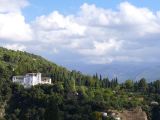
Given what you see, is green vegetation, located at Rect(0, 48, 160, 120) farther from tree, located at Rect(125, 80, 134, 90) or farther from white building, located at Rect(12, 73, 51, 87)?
white building, located at Rect(12, 73, 51, 87)

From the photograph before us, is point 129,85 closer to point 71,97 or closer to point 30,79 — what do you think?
point 71,97

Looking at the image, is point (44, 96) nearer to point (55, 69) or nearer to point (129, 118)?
point (129, 118)

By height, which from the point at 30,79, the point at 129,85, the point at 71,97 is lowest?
the point at 71,97

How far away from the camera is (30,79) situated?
12075cm

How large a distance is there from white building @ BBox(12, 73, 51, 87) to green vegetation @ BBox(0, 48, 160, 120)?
198 cm

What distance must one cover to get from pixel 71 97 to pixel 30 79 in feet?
44.0

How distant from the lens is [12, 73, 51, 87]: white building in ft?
394

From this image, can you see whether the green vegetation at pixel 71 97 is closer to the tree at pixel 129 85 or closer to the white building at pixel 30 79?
the tree at pixel 129 85

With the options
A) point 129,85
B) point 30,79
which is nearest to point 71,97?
point 30,79

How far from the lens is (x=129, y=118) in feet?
359

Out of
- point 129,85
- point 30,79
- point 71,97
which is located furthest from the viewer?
point 129,85

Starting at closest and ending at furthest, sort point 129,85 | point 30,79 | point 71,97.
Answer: point 71,97
point 30,79
point 129,85

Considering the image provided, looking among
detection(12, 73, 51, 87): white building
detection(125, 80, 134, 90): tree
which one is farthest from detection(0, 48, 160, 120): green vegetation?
detection(12, 73, 51, 87): white building

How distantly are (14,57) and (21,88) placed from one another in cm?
2768
